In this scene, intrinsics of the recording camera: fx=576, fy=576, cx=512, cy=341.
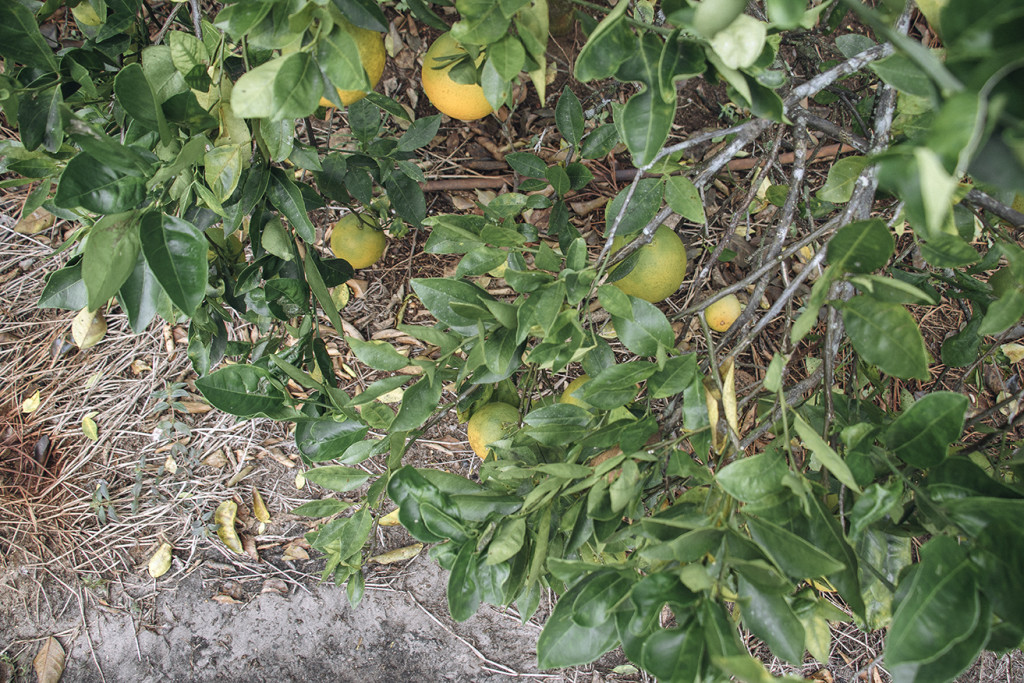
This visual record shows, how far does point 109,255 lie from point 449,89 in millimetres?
895

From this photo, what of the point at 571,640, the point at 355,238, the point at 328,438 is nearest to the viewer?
the point at 571,640

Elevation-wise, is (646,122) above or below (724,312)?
above

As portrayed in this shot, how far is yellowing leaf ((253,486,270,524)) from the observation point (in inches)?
100

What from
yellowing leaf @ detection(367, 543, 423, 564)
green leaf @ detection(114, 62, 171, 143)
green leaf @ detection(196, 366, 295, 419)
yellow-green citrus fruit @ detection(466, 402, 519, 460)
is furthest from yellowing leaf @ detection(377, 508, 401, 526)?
green leaf @ detection(114, 62, 171, 143)

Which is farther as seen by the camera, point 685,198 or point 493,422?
point 493,422

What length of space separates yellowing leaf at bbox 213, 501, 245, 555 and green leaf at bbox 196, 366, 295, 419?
168 cm

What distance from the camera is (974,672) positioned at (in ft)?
7.55

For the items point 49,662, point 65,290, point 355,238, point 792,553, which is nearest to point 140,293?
point 65,290

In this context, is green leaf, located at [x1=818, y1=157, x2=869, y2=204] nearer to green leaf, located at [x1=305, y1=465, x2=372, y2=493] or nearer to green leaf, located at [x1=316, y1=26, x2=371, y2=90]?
green leaf, located at [x1=316, y1=26, x2=371, y2=90]

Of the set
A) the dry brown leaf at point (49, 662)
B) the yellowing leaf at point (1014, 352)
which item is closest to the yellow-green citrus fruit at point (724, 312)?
the yellowing leaf at point (1014, 352)

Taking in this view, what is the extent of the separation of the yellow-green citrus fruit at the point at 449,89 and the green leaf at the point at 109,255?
0.78 meters

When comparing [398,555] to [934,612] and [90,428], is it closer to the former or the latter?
[90,428]

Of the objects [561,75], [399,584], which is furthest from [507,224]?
[399,584]

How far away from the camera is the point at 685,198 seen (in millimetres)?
1037
